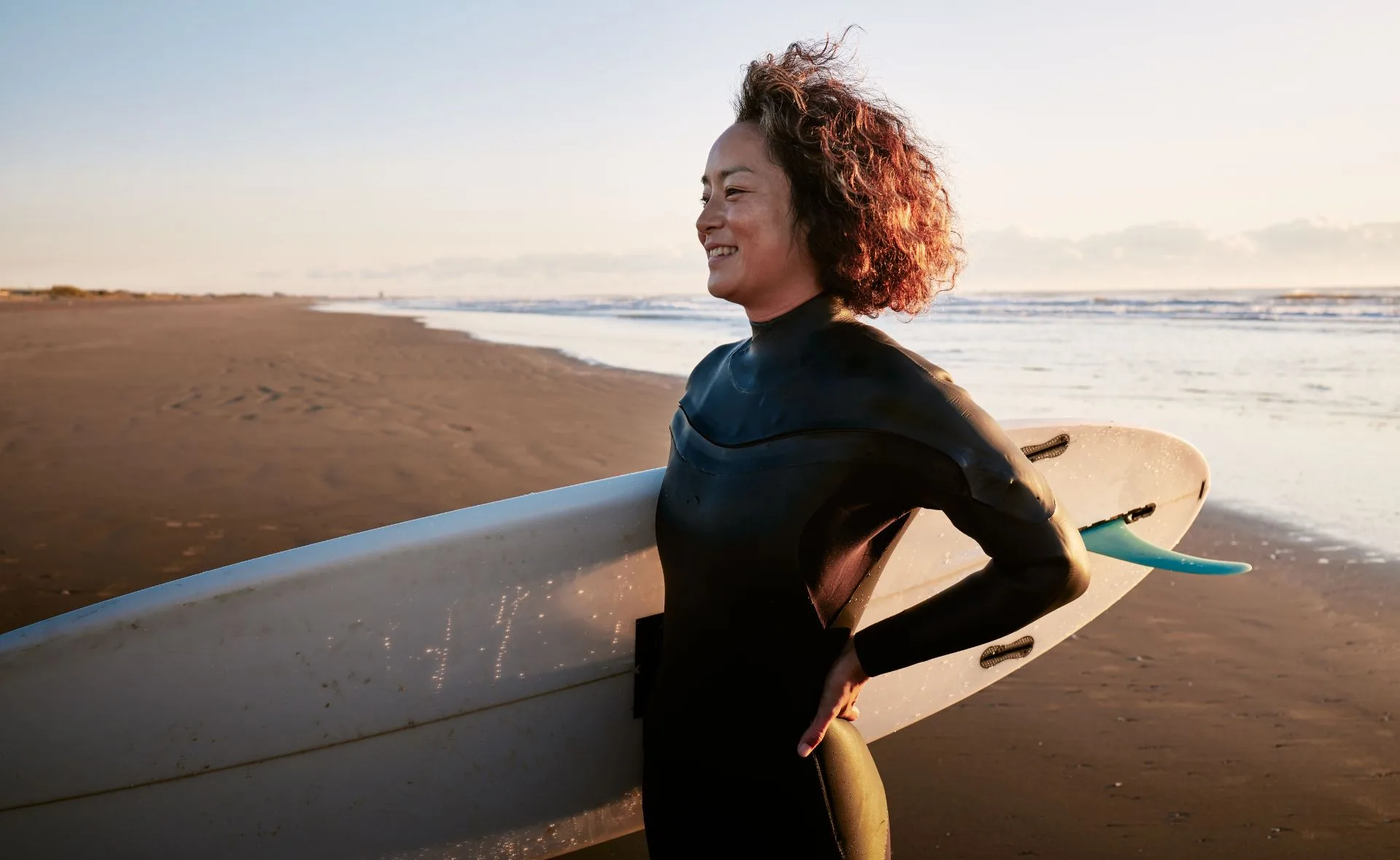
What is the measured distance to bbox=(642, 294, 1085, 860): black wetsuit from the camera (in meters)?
1.11

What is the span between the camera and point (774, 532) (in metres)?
1.19

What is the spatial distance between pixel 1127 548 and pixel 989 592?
60.0 inches

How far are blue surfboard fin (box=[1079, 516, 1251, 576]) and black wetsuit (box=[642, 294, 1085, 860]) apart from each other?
3.48 feet

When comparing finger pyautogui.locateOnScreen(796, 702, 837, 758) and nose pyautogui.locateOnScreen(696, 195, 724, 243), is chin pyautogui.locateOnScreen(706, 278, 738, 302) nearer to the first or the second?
nose pyautogui.locateOnScreen(696, 195, 724, 243)

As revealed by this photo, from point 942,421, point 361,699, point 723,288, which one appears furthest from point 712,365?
point 361,699

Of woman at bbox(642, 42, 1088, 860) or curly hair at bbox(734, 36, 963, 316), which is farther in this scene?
curly hair at bbox(734, 36, 963, 316)

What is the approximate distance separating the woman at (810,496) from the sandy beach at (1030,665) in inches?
44.7

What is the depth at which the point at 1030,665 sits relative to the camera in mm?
3127

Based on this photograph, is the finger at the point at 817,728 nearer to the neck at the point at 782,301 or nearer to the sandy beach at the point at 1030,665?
the neck at the point at 782,301

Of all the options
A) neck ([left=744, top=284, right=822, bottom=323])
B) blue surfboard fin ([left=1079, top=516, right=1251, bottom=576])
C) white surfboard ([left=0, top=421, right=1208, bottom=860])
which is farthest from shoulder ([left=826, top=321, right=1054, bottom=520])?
blue surfboard fin ([left=1079, top=516, right=1251, bottom=576])

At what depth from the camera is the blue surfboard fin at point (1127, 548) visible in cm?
206

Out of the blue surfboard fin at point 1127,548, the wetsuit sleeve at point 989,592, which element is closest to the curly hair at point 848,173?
the wetsuit sleeve at point 989,592

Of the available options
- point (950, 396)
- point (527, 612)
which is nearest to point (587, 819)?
point (527, 612)

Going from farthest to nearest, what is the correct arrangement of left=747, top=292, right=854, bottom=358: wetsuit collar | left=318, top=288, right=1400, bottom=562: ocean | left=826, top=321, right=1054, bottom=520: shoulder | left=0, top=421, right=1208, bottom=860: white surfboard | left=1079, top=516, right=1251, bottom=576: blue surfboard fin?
left=318, top=288, right=1400, bottom=562: ocean, left=1079, top=516, right=1251, bottom=576: blue surfboard fin, left=0, top=421, right=1208, bottom=860: white surfboard, left=747, top=292, right=854, bottom=358: wetsuit collar, left=826, top=321, right=1054, bottom=520: shoulder
